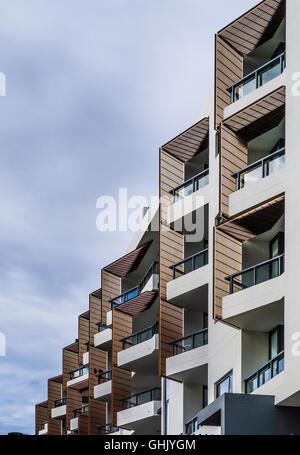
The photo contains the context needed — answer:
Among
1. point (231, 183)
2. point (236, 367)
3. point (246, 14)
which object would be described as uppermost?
point (246, 14)

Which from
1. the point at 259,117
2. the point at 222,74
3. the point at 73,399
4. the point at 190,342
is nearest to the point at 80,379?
the point at 73,399

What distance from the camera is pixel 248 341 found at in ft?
89.6

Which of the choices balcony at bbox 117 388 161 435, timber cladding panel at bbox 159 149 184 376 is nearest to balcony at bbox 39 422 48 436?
balcony at bbox 117 388 161 435

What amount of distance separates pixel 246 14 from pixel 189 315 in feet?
38.7

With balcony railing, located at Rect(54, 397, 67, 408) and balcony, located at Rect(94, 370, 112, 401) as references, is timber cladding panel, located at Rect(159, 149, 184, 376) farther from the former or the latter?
balcony railing, located at Rect(54, 397, 67, 408)

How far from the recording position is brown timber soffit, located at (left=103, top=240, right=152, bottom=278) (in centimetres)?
4406

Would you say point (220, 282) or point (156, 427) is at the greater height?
point (220, 282)

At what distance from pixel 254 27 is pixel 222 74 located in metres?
1.86

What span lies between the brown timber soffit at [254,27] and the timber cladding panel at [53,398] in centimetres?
4120

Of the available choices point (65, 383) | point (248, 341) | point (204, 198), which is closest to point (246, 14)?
point (204, 198)

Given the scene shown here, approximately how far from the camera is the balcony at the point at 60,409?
6359 cm

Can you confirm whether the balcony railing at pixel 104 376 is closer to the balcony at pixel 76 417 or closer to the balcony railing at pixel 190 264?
the balcony at pixel 76 417

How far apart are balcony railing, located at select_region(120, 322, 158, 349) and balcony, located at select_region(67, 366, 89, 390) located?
1294 centimetres
